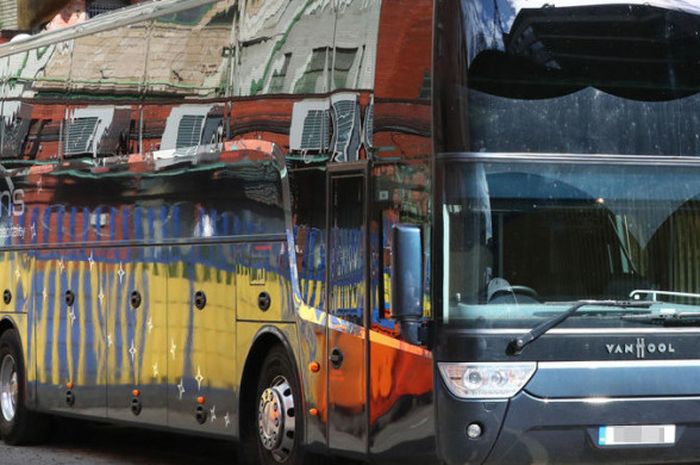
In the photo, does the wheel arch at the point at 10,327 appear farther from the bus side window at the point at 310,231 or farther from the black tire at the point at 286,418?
the bus side window at the point at 310,231

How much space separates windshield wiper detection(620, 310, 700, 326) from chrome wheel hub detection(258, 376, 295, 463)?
2.66m

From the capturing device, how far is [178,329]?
13227 mm

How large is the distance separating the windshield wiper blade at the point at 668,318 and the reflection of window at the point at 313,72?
8.79ft

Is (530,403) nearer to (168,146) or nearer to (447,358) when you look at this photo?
(447,358)

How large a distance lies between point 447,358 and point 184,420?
12.7 ft

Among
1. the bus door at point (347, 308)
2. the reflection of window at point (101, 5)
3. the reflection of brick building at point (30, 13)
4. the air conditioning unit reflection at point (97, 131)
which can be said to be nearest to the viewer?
the bus door at point (347, 308)

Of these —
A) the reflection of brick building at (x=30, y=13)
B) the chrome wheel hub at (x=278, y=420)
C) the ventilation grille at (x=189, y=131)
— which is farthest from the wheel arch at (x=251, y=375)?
the reflection of brick building at (x=30, y=13)

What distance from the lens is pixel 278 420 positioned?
38.5 ft

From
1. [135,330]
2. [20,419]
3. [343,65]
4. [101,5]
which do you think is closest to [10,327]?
[20,419]

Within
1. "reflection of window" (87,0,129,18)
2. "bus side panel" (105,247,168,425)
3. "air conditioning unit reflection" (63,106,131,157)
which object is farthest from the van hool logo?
"reflection of window" (87,0,129,18)

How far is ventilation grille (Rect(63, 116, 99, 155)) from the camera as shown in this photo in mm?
14961

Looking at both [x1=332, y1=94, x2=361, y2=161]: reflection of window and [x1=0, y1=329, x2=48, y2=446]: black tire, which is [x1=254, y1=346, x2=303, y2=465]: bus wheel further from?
[x1=0, y1=329, x2=48, y2=446]: black tire

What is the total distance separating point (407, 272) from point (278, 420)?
243 cm

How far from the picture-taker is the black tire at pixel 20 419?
53.1 ft
